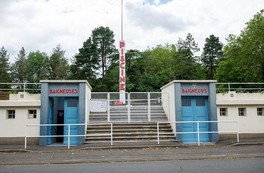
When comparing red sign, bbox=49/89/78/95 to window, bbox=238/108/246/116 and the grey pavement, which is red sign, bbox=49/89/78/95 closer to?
the grey pavement

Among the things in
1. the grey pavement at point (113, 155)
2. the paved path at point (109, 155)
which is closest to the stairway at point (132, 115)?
the grey pavement at point (113, 155)

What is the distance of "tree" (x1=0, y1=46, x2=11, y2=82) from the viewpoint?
57219 mm

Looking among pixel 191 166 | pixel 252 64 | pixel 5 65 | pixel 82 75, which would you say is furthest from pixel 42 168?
pixel 5 65

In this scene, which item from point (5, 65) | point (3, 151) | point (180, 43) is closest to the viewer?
point (3, 151)

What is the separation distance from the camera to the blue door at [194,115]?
54.3 feet

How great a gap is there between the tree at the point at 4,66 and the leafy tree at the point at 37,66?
555cm

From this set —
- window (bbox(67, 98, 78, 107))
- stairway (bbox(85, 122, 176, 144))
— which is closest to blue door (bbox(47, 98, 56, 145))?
window (bbox(67, 98, 78, 107))

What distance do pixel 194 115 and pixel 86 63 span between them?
47184mm

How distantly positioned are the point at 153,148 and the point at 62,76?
165 feet

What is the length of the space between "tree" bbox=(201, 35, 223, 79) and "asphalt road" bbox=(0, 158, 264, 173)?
6223 cm

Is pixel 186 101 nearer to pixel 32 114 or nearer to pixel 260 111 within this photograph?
pixel 260 111

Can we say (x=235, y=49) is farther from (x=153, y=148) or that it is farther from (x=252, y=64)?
(x=153, y=148)

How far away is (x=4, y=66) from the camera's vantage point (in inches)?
2432

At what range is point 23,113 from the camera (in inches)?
648
